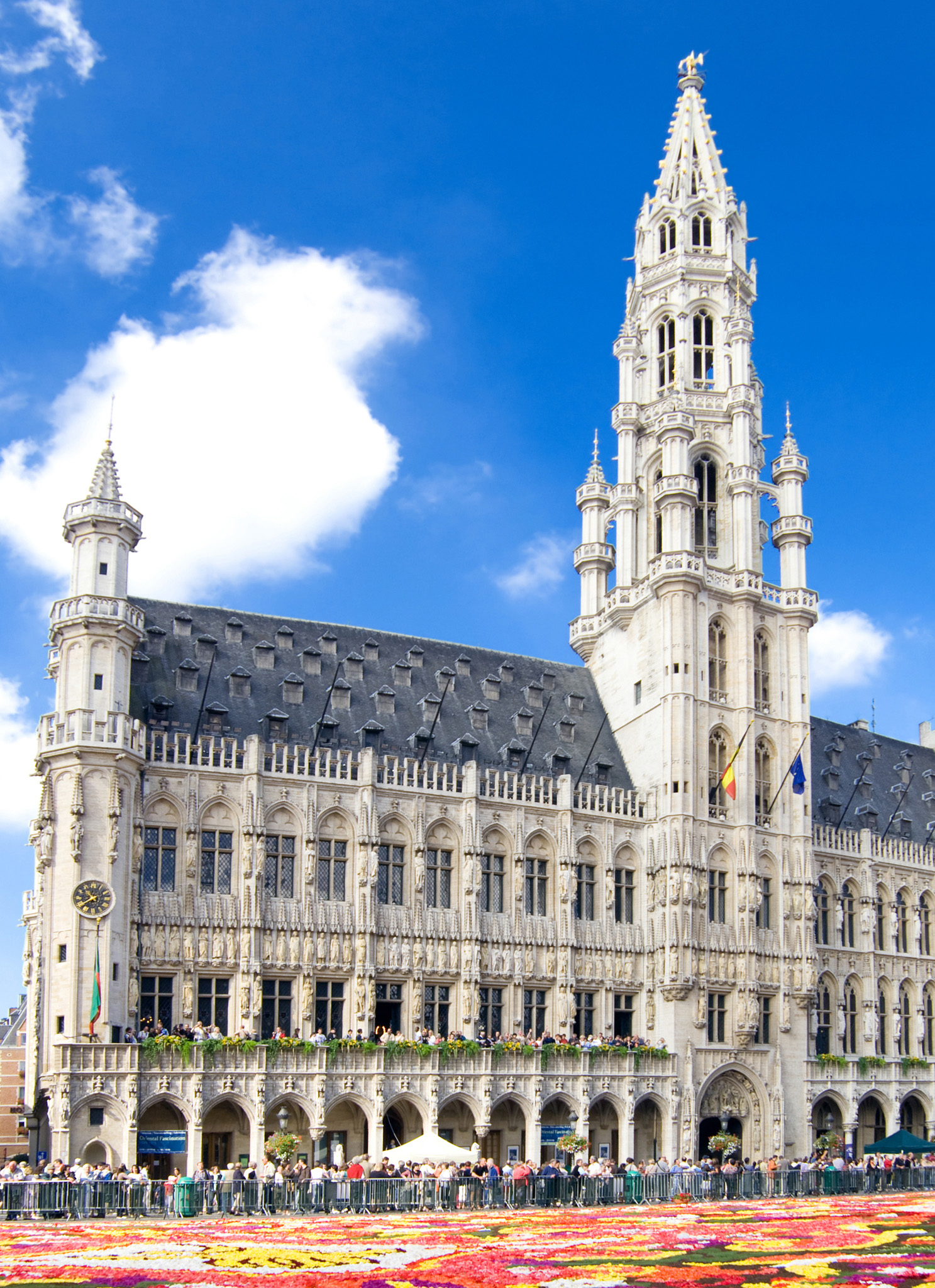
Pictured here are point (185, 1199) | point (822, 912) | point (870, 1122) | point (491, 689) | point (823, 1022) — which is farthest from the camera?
point (822, 912)

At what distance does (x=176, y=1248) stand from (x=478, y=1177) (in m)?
16.6

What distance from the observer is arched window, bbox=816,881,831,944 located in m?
74.7

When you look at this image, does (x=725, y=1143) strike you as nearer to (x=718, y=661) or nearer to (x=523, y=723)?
(x=523, y=723)

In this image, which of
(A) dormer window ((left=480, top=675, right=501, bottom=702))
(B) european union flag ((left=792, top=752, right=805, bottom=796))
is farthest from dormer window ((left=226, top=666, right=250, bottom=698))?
(B) european union flag ((left=792, top=752, right=805, bottom=796))

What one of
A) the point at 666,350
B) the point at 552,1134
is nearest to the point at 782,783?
the point at 552,1134

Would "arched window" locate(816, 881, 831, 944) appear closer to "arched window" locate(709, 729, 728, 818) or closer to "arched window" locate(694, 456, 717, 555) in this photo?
"arched window" locate(709, 729, 728, 818)

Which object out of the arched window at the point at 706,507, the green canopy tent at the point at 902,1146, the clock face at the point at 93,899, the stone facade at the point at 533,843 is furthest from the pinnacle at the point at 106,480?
the green canopy tent at the point at 902,1146

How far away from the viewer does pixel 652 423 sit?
7706 cm

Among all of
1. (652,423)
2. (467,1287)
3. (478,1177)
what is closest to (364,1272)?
(467,1287)

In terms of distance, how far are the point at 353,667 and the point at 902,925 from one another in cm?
3375

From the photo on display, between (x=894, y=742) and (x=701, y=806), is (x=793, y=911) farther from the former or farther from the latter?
(x=894, y=742)

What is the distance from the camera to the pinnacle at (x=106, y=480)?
60312mm

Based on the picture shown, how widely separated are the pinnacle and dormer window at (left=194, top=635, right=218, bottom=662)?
7708 millimetres

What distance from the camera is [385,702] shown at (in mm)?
67375
